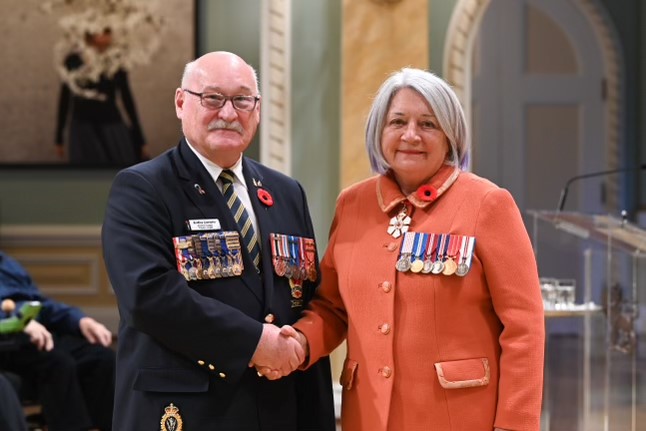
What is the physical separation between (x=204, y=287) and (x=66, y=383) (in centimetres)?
225

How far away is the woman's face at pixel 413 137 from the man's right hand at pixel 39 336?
8.07 feet

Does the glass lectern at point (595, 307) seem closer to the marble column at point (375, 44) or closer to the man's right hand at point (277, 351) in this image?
the marble column at point (375, 44)

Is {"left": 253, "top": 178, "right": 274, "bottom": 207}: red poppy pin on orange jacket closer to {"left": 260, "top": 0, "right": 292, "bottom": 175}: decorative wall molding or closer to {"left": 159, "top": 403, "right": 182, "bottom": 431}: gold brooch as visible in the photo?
{"left": 159, "top": 403, "right": 182, "bottom": 431}: gold brooch

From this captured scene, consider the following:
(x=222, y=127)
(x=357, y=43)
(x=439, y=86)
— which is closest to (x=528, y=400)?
(x=439, y=86)

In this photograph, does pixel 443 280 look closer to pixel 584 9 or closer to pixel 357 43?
pixel 357 43

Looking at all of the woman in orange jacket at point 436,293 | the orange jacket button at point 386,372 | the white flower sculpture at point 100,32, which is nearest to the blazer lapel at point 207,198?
the woman in orange jacket at point 436,293

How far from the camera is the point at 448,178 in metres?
2.49

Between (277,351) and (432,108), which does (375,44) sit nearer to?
(432,108)

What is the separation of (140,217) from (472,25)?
315cm

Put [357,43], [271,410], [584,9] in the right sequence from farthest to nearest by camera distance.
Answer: [584,9]
[357,43]
[271,410]

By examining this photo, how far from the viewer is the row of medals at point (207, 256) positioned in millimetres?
2465

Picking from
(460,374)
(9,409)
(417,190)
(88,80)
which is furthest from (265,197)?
(88,80)

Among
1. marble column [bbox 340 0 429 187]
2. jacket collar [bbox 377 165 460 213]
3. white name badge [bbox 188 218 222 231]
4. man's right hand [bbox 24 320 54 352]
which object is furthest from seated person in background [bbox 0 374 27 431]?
jacket collar [bbox 377 165 460 213]

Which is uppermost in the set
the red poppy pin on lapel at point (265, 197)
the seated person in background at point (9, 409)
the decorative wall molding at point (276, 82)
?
the decorative wall molding at point (276, 82)
